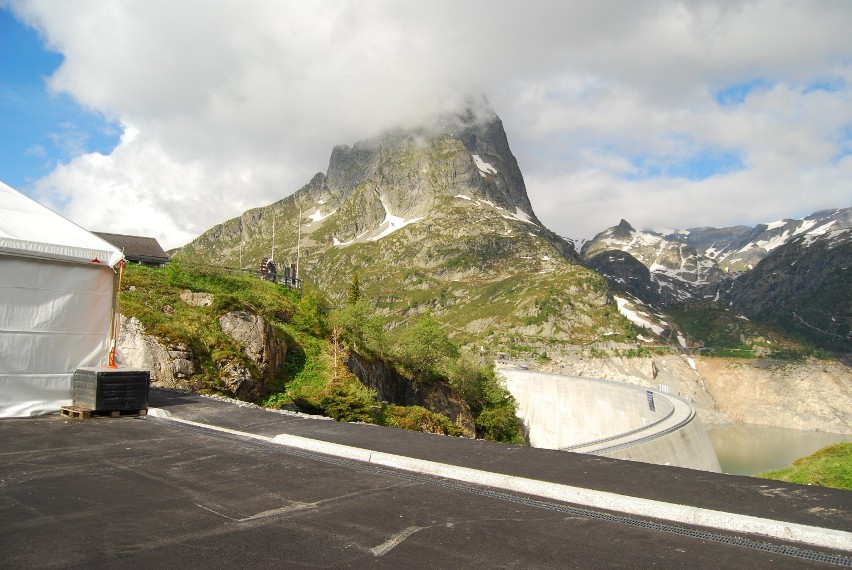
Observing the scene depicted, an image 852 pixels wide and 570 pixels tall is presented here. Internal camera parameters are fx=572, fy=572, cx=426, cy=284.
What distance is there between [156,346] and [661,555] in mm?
18517

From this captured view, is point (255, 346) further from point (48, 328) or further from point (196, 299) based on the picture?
point (48, 328)

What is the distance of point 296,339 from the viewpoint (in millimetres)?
28797

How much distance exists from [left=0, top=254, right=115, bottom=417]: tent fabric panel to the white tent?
2 centimetres

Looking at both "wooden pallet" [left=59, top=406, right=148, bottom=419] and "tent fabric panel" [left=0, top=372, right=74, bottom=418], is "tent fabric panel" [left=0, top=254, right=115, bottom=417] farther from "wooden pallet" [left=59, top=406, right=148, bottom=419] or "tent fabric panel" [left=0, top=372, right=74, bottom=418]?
"wooden pallet" [left=59, top=406, right=148, bottom=419]

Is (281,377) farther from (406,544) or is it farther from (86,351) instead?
(406,544)

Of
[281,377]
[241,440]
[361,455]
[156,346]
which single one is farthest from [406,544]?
[281,377]

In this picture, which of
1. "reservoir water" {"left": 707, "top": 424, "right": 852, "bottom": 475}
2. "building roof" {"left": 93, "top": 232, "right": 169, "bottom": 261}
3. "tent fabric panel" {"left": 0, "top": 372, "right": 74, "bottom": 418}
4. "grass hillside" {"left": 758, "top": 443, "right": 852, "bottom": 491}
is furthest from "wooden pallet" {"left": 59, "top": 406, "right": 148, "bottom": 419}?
"reservoir water" {"left": 707, "top": 424, "right": 852, "bottom": 475}

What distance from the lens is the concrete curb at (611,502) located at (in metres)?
5.86

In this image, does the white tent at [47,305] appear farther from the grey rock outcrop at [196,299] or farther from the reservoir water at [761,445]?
the reservoir water at [761,445]

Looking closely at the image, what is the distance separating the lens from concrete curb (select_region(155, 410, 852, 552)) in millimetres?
5863

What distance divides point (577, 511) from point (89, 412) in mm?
10814

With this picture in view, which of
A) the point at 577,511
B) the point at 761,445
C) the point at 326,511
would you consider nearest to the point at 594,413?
the point at 761,445

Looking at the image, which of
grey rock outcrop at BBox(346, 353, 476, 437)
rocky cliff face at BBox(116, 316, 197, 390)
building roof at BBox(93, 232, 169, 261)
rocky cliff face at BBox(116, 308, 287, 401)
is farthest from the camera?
building roof at BBox(93, 232, 169, 261)

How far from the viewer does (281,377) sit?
24719mm
